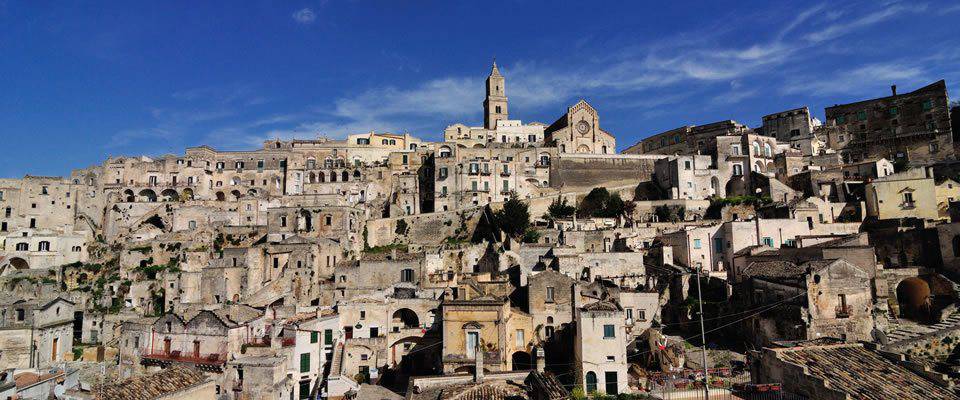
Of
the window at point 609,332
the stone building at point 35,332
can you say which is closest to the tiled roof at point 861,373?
the window at point 609,332

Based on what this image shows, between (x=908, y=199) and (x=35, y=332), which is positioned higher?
(x=908, y=199)

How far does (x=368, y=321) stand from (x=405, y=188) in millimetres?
31760

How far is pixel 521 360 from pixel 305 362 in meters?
11.3

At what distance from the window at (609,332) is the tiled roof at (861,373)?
9249 mm

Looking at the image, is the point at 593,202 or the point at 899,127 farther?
the point at 899,127

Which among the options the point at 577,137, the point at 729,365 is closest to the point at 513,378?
the point at 729,365

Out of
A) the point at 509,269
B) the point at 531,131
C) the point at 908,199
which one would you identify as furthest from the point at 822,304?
the point at 531,131

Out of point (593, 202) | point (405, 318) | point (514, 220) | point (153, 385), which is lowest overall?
point (153, 385)

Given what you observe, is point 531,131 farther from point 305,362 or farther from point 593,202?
point 305,362

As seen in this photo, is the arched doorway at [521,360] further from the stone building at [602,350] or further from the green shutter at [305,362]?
the green shutter at [305,362]

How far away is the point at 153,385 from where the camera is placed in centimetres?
2352

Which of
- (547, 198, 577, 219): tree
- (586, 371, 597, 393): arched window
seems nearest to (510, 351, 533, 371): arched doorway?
(586, 371, 597, 393): arched window

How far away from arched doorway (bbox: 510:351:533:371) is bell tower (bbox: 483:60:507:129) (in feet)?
198

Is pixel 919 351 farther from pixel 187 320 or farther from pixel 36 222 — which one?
pixel 36 222
